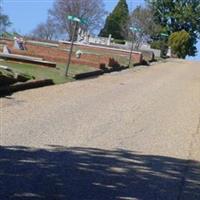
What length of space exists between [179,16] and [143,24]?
46.9 ft

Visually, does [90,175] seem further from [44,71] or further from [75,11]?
[75,11]

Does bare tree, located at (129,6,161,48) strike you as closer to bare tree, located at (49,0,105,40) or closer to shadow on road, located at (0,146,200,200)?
bare tree, located at (49,0,105,40)

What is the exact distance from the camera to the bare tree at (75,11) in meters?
78.9

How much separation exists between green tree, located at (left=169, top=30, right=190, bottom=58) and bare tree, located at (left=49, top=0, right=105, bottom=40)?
9322 millimetres

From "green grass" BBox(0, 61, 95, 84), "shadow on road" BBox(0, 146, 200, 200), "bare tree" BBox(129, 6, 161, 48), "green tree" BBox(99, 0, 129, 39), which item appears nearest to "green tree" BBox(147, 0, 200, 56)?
"green tree" BBox(99, 0, 129, 39)

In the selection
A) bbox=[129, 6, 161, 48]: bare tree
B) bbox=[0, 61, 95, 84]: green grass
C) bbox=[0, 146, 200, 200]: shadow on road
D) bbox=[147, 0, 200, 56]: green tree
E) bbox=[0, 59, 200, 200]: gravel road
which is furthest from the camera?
bbox=[147, 0, 200, 56]: green tree

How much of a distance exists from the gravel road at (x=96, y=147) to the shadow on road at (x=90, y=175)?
0.04ft

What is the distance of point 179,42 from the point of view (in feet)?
259

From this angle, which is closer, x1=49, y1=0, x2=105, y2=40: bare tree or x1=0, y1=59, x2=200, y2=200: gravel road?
x1=0, y1=59, x2=200, y2=200: gravel road

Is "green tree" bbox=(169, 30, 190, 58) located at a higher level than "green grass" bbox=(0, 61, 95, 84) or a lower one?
lower

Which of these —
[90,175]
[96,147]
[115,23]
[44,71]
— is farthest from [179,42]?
[90,175]

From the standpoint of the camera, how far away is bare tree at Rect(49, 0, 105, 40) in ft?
259

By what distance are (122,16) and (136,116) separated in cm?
6927

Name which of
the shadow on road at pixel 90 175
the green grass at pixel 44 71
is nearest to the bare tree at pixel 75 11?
the green grass at pixel 44 71
